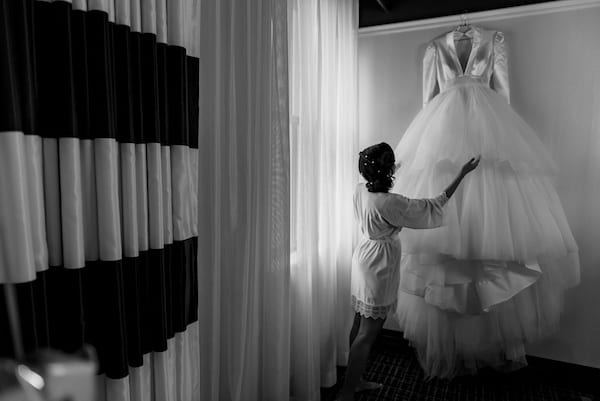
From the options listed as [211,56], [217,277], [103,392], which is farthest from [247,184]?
[103,392]

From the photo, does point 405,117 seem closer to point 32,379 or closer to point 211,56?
point 211,56

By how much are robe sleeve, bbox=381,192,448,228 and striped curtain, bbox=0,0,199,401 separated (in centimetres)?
108

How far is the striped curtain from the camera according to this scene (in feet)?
2.54

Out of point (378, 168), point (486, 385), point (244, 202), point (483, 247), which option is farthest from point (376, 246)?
point (486, 385)

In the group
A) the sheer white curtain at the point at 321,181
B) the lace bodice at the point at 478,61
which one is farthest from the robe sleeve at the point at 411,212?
the lace bodice at the point at 478,61

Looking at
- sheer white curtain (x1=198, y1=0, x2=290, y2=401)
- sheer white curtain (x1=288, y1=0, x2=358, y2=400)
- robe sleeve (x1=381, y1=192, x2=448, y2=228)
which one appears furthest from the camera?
sheer white curtain (x1=288, y1=0, x2=358, y2=400)

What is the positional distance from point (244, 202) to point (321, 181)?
31.9 inches

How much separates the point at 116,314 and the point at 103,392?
0.75 ft

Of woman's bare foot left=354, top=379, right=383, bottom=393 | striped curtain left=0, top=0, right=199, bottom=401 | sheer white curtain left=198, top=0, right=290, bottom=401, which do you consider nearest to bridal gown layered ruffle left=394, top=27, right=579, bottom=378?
woman's bare foot left=354, top=379, right=383, bottom=393

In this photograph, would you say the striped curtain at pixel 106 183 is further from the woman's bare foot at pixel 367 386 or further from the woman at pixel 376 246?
the woman's bare foot at pixel 367 386

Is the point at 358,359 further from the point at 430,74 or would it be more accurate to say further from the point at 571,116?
the point at 571,116

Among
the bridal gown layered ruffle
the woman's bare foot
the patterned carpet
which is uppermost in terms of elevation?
the bridal gown layered ruffle

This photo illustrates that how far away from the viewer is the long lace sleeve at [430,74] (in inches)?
107

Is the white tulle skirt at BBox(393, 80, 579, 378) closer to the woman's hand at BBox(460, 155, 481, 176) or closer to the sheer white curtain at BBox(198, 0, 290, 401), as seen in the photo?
the woman's hand at BBox(460, 155, 481, 176)
